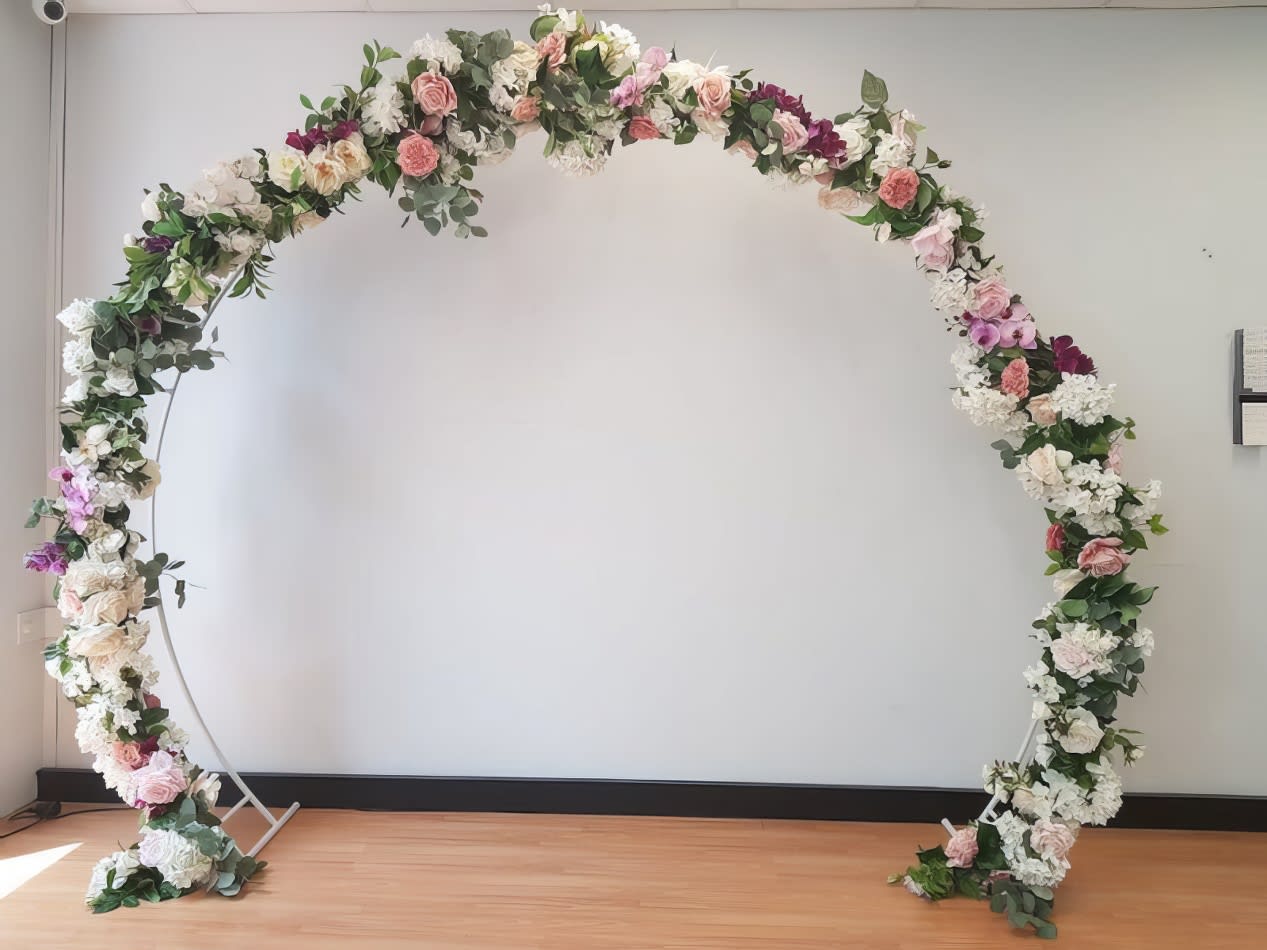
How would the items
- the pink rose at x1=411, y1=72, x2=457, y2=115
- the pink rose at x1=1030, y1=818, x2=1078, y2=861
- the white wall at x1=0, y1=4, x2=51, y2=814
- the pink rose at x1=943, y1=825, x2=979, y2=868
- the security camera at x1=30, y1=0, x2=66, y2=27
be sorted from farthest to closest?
the white wall at x1=0, y1=4, x2=51, y2=814, the security camera at x1=30, y1=0, x2=66, y2=27, the pink rose at x1=943, y1=825, x2=979, y2=868, the pink rose at x1=1030, y1=818, x2=1078, y2=861, the pink rose at x1=411, y1=72, x2=457, y2=115

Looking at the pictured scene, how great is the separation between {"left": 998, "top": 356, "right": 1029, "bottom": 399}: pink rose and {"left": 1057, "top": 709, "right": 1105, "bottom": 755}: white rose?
34.2 inches

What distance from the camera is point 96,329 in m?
2.14

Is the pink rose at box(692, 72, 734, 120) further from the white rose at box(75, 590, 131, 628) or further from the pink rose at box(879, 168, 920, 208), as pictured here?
the white rose at box(75, 590, 131, 628)

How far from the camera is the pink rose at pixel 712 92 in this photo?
2102mm

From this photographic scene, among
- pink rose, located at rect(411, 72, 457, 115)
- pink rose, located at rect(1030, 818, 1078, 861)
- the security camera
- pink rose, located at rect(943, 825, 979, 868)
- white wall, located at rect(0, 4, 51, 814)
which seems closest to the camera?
pink rose, located at rect(411, 72, 457, 115)

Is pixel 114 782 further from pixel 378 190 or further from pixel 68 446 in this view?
pixel 378 190

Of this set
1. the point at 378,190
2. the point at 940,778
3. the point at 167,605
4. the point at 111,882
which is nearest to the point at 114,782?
the point at 111,882

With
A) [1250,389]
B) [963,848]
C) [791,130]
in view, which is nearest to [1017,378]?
[791,130]

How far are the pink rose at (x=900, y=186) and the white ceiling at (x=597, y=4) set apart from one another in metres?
0.89

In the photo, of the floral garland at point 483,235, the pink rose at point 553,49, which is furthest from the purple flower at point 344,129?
the pink rose at point 553,49

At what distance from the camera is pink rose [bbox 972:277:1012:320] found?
87.4 inches

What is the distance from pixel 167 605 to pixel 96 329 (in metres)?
1.05

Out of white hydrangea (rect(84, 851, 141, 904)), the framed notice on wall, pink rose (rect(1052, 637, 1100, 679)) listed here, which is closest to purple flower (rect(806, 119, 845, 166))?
pink rose (rect(1052, 637, 1100, 679))

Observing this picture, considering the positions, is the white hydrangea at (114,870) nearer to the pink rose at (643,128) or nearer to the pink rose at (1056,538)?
the pink rose at (643,128)
